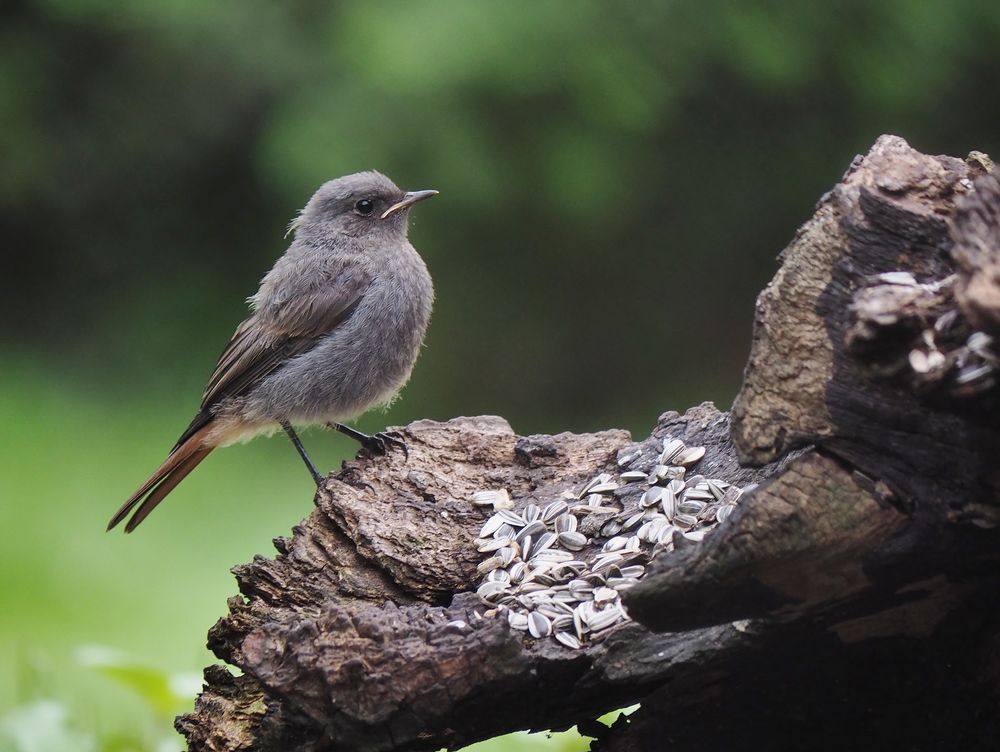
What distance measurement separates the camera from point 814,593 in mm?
2725

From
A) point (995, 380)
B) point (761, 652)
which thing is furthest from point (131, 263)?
point (995, 380)

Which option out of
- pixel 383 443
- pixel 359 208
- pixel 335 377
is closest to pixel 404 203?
pixel 359 208

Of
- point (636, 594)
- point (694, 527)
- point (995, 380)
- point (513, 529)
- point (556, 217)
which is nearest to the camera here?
point (995, 380)

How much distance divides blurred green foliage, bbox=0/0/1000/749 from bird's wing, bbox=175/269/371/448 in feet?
6.06

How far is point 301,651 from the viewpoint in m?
3.02

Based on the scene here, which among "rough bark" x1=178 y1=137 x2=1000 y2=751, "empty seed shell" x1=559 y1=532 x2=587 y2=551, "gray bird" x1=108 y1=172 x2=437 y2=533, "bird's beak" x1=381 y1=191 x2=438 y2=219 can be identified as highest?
"bird's beak" x1=381 y1=191 x2=438 y2=219

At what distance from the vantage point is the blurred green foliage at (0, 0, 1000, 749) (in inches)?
307

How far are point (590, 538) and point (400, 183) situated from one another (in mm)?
4572

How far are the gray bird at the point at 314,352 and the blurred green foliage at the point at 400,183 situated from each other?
1.75 meters

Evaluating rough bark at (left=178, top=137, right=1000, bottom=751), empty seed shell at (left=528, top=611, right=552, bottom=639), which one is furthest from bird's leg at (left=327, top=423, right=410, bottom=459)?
empty seed shell at (left=528, top=611, right=552, bottom=639)

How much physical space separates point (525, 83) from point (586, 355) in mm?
2305

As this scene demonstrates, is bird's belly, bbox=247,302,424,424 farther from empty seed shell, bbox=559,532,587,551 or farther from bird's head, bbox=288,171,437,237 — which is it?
empty seed shell, bbox=559,532,587,551

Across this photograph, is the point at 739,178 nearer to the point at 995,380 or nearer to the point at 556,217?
the point at 556,217

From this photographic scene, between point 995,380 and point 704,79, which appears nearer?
point 995,380
